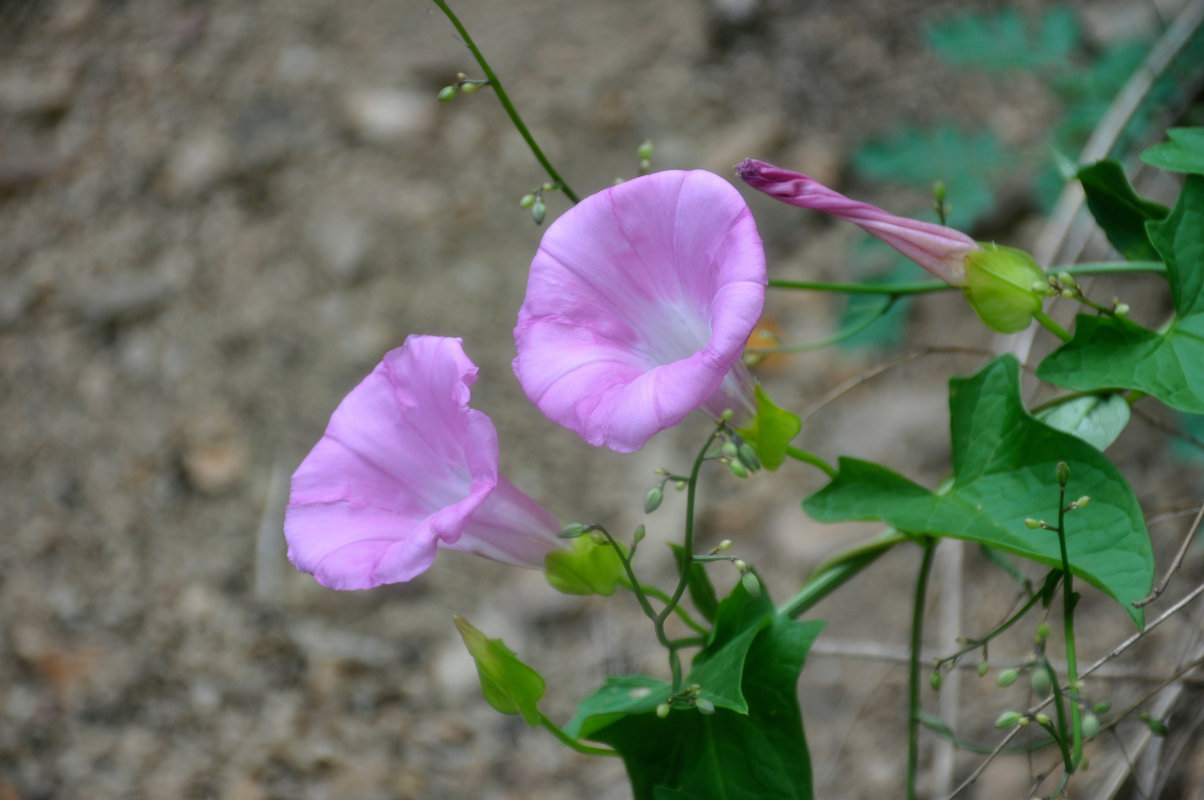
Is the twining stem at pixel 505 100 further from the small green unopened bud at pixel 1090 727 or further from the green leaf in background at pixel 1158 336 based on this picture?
the small green unopened bud at pixel 1090 727

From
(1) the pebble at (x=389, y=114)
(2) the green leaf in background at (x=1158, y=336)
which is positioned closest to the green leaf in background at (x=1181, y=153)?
(2) the green leaf in background at (x=1158, y=336)

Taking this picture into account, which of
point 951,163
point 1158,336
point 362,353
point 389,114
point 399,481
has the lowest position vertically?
point 362,353

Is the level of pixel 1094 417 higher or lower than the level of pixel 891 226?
lower

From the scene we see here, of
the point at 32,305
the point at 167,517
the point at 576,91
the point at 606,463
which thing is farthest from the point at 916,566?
the point at 32,305

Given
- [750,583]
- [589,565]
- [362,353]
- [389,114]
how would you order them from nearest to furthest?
[750,583] < [589,565] < [362,353] < [389,114]

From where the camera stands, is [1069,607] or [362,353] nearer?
[1069,607]

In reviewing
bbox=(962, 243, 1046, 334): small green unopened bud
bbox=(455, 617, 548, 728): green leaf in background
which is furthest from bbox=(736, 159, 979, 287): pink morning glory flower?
bbox=(455, 617, 548, 728): green leaf in background

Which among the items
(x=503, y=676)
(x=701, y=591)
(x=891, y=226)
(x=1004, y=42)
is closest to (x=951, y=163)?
(x=1004, y=42)

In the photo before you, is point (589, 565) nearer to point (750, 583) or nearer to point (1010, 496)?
→ point (750, 583)
